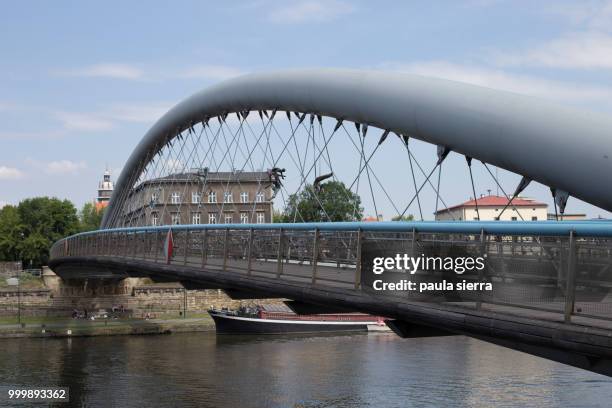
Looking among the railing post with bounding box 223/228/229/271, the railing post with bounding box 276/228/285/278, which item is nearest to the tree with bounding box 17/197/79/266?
the railing post with bounding box 223/228/229/271

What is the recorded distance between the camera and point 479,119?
14.6m

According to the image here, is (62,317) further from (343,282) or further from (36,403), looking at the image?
(343,282)

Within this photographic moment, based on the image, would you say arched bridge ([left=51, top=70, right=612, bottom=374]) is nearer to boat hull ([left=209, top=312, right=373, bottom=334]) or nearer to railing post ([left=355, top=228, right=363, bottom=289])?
railing post ([left=355, top=228, right=363, bottom=289])

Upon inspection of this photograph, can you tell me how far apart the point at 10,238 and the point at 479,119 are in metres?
78.9

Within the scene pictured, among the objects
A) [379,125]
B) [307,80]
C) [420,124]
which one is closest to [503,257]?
[420,124]

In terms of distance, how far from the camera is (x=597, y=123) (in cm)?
1241

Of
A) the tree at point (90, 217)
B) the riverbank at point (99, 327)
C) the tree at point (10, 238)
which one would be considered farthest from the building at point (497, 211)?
the tree at point (90, 217)

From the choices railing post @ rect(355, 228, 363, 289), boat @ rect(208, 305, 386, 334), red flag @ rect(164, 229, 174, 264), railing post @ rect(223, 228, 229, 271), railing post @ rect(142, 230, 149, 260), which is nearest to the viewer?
railing post @ rect(355, 228, 363, 289)

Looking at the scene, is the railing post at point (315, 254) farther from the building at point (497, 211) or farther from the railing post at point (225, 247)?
the building at point (497, 211)

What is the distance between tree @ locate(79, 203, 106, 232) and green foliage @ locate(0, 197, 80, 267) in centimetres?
550

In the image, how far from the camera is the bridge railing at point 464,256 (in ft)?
30.1

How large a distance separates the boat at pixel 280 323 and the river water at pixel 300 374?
18.0 ft

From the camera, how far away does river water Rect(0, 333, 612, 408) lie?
26.4 meters

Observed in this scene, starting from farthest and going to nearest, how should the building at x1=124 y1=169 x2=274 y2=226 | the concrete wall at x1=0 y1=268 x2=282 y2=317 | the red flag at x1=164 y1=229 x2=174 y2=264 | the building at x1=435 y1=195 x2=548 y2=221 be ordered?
1. the concrete wall at x1=0 y1=268 x2=282 y2=317
2. the building at x1=124 y1=169 x2=274 y2=226
3. the building at x1=435 y1=195 x2=548 y2=221
4. the red flag at x1=164 y1=229 x2=174 y2=264
